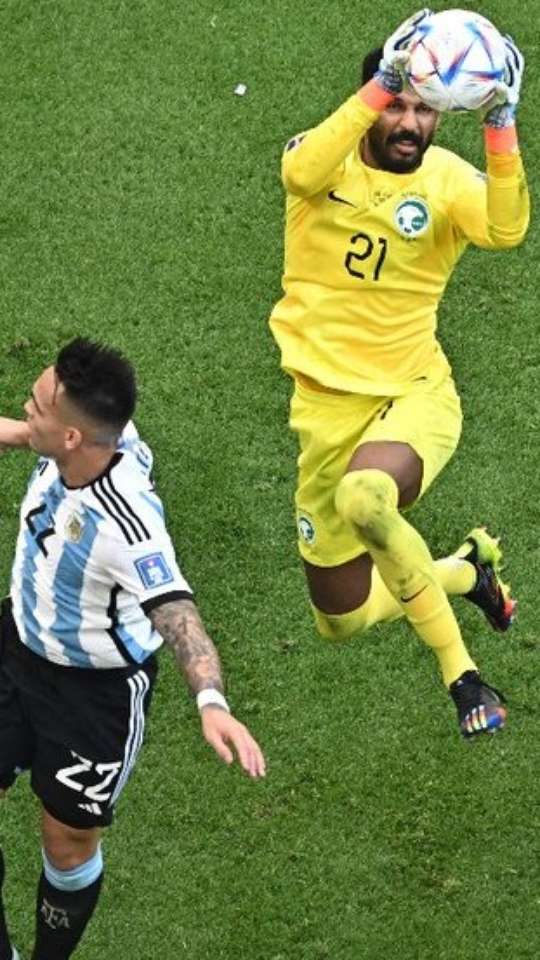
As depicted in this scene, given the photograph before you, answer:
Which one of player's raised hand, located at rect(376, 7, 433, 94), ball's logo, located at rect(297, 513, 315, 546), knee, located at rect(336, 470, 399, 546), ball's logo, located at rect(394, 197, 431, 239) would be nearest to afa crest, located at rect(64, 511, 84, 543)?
knee, located at rect(336, 470, 399, 546)

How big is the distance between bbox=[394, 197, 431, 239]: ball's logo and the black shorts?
6.94 feet

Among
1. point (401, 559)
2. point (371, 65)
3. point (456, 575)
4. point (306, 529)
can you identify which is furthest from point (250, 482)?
point (371, 65)

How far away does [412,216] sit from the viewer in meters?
9.13

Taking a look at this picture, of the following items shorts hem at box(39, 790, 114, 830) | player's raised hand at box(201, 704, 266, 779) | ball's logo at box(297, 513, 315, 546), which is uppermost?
player's raised hand at box(201, 704, 266, 779)

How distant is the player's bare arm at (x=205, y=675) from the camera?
23.6 feet

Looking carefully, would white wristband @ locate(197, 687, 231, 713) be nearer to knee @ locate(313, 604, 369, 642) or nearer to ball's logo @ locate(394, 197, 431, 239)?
knee @ locate(313, 604, 369, 642)

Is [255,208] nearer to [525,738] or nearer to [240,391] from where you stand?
[240,391]

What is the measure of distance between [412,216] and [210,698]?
8.47ft

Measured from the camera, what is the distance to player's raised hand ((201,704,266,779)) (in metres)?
7.17

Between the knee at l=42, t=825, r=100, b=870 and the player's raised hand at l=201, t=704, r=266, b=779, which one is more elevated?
the player's raised hand at l=201, t=704, r=266, b=779

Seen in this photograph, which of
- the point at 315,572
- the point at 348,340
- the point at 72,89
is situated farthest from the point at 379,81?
the point at 72,89

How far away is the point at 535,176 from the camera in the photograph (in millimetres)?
13039

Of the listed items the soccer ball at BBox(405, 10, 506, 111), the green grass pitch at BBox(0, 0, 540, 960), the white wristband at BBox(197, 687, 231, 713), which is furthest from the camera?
the green grass pitch at BBox(0, 0, 540, 960)

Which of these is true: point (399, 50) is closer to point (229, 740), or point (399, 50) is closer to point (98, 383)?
point (98, 383)
